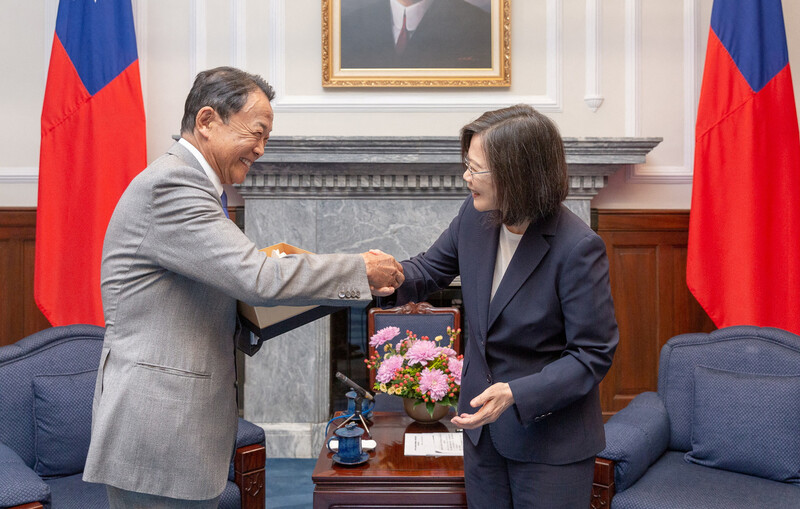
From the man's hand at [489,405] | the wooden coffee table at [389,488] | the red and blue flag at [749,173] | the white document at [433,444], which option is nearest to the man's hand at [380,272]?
the man's hand at [489,405]

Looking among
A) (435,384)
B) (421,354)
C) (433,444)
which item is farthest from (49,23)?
(433,444)

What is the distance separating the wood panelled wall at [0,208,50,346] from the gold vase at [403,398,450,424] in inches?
101

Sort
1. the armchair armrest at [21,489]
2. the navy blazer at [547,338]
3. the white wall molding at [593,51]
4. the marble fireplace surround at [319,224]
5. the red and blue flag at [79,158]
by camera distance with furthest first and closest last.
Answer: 1. the white wall molding at [593,51]
2. the marble fireplace surround at [319,224]
3. the red and blue flag at [79,158]
4. the armchair armrest at [21,489]
5. the navy blazer at [547,338]

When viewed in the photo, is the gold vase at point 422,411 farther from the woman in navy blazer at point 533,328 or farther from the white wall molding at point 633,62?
the white wall molding at point 633,62

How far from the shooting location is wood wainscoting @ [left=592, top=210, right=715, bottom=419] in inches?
150

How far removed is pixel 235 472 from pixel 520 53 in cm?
275

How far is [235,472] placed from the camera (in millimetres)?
2373

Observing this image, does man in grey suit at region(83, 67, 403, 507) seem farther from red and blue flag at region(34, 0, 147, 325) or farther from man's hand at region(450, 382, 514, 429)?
red and blue flag at region(34, 0, 147, 325)

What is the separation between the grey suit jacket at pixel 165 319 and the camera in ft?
4.33

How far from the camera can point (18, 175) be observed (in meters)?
3.85

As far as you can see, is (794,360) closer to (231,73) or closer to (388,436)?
(388,436)

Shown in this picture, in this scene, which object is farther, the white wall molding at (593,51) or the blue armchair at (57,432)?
the white wall molding at (593,51)

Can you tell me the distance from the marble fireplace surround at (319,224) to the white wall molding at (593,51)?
17.2 inches

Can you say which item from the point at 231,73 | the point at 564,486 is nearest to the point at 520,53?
the point at 231,73
